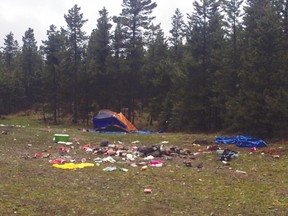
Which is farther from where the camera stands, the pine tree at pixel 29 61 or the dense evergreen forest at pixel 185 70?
the pine tree at pixel 29 61

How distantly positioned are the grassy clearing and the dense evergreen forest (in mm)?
7720

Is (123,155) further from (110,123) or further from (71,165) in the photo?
(110,123)

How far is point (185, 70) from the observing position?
36.6 metres

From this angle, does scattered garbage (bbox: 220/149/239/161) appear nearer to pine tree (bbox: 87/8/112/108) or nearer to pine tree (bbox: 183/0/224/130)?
pine tree (bbox: 183/0/224/130)

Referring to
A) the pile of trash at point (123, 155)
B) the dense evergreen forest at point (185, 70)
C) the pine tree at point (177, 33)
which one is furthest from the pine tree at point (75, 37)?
the pile of trash at point (123, 155)

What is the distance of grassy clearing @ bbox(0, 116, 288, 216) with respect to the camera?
10.2 m

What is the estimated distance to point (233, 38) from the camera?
3844cm

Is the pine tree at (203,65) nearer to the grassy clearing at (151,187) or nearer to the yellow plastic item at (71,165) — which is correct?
the grassy clearing at (151,187)

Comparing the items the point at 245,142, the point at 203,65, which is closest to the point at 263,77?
the point at 245,142

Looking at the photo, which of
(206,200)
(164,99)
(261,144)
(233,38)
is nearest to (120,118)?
(164,99)

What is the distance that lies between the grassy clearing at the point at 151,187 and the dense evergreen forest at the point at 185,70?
7.72 m

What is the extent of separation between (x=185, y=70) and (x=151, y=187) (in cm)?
2486

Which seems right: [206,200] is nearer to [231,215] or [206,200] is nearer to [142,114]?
[231,215]

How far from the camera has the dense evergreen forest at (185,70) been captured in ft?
83.1
